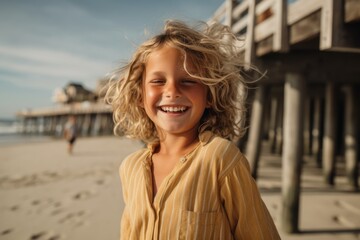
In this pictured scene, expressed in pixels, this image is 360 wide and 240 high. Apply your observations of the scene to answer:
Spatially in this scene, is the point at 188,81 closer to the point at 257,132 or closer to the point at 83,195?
the point at 83,195

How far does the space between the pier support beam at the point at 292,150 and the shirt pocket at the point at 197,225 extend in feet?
8.86

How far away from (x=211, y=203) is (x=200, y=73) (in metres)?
0.61

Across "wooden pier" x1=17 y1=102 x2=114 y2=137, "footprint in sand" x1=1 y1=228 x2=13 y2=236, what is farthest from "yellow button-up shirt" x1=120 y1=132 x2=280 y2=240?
"wooden pier" x1=17 y1=102 x2=114 y2=137

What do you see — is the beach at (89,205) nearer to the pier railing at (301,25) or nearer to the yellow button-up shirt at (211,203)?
the pier railing at (301,25)

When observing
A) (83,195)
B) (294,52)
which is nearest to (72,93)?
(83,195)

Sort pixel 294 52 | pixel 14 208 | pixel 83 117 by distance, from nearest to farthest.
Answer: pixel 294 52
pixel 14 208
pixel 83 117

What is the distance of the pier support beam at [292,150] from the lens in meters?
3.52

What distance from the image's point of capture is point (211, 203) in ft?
3.79

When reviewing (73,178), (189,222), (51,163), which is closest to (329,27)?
(189,222)

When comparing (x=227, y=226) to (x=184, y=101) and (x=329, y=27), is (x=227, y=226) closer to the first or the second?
(x=184, y=101)

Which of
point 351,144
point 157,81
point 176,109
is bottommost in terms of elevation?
point 351,144

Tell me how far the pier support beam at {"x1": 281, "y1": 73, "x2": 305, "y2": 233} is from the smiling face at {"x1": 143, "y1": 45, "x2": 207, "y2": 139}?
2.50m

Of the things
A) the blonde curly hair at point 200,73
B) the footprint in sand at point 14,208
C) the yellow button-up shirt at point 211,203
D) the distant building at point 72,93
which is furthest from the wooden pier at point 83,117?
the yellow button-up shirt at point 211,203

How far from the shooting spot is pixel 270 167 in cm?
821
